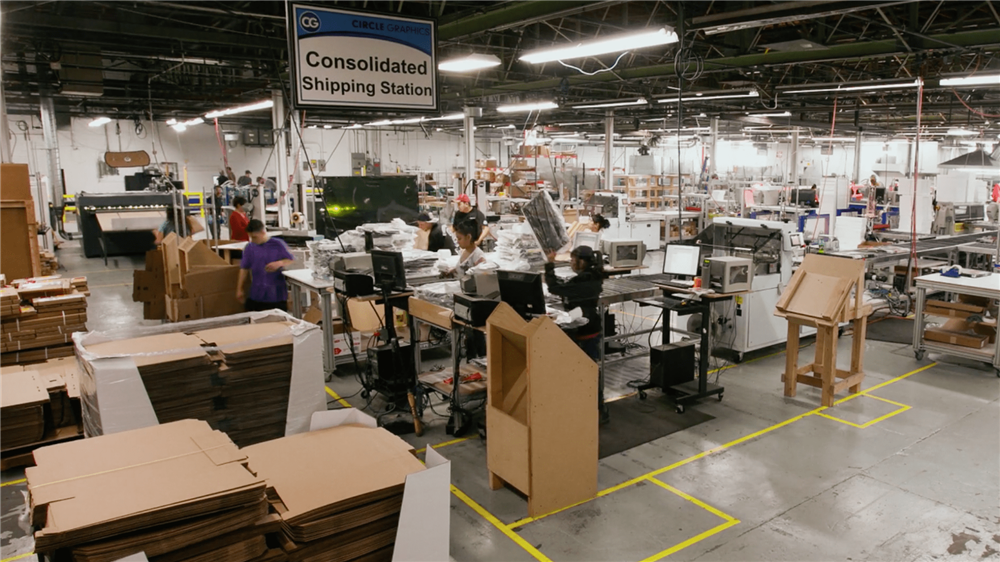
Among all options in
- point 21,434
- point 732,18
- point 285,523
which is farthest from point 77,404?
point 732,18

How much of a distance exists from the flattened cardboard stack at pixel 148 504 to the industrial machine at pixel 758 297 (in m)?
5.73

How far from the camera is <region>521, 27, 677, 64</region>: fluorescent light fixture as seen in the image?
5230mm

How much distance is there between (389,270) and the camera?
5133mm

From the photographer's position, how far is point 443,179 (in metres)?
27.5

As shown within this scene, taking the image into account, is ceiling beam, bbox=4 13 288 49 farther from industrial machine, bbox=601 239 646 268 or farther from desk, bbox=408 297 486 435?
industrial machine, bbox=601 239 646 268

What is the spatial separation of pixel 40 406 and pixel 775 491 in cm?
502

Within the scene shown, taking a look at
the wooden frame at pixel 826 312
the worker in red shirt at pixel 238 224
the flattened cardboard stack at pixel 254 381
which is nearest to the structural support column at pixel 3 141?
the worker in red shirt at pixel 238 224

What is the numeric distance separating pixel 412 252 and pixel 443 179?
21.2 meters

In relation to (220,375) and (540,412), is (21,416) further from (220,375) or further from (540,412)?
(540,412)

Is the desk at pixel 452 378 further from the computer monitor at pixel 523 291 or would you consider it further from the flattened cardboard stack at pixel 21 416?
the flattened cardboard stack at pixel 21 416

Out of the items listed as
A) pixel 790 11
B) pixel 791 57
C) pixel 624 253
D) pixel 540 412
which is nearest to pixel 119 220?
pixel 624 253

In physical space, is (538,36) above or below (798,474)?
above

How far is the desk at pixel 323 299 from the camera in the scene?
19.9 ft

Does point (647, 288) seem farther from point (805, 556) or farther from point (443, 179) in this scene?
point (443, 179)
